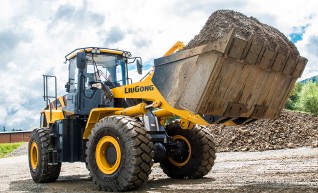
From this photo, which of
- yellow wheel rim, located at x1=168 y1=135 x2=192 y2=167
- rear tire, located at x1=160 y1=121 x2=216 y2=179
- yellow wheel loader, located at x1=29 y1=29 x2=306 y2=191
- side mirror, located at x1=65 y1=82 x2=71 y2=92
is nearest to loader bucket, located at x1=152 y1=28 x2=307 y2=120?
yellow wheel loader, located at x1=29 y1=29 x2=306 y2=191

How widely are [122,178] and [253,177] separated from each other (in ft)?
8.98

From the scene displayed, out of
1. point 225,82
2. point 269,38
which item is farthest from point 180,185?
point 269,38

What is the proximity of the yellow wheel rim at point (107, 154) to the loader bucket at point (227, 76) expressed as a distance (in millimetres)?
1183

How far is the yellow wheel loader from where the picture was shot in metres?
6.40

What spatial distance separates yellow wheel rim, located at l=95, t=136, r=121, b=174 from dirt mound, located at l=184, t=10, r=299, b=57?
202 cm

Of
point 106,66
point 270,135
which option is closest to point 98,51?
point 106,66

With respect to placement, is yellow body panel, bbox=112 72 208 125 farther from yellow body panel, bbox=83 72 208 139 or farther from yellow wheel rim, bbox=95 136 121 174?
yellow wheel rim, bbox=95 136 121 174

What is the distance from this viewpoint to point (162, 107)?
7.02 m

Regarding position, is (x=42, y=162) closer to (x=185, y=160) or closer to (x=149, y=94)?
(x=185, y=160)

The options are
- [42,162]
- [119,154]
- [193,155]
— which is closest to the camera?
[119,154]

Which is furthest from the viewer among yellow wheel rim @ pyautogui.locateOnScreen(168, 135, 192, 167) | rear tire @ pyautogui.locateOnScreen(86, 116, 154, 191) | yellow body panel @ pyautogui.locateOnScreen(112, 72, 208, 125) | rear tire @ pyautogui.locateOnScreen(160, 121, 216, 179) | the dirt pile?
the dirt pile

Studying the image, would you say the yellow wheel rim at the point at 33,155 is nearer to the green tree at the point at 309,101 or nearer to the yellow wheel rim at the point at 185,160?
the yellow wheel rim at the point at 185,160

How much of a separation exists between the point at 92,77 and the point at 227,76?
3501mm

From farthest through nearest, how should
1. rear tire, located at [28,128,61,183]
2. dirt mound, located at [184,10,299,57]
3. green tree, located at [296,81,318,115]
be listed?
green tree, located at [296,81,318,115], rear tire, located at [28,128,61,183], dirt mound, located at [184,10,299,57]
